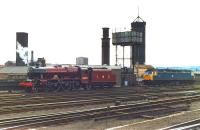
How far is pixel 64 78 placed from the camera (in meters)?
42.0

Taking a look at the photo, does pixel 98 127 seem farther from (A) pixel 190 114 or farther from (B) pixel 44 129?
(A) pixel 190 114

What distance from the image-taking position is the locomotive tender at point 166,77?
56594mm

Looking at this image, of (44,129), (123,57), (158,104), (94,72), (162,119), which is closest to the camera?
(44,129)

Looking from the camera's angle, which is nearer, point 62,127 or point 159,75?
point 62,127

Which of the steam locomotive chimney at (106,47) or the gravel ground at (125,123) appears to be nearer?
the gravel ground at (125,123)

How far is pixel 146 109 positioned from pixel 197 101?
321 inches

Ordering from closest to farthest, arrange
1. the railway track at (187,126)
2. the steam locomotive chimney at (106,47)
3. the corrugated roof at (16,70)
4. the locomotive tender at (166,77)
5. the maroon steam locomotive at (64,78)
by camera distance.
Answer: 1. the railway track at (187,126)
2. the maroon steam locomotive at (64,78)
3. the locomotive tender at (166,77)
4. the corrugated roof at (16,70)
5. the steam locomotive chimney at (106,47)

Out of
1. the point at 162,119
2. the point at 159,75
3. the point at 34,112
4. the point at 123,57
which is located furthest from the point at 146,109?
the point at 123,57

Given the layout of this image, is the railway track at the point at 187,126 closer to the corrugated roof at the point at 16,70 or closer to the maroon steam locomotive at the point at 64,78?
the maroon steam locomotive at the point at 64,78

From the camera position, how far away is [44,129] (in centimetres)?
1538

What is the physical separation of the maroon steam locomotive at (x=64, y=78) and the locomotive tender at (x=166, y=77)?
36.1 ft

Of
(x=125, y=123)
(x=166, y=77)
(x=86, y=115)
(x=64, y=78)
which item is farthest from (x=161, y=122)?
(x=166, y=77)

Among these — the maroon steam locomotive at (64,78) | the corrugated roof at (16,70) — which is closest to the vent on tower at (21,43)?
the corrugated roof at (16,70)

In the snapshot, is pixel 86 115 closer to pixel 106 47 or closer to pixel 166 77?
pixel 166 77
